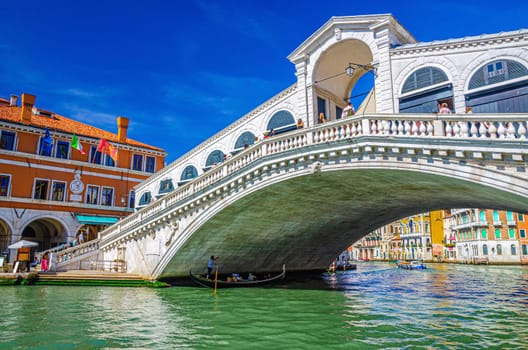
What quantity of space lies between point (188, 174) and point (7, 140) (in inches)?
428

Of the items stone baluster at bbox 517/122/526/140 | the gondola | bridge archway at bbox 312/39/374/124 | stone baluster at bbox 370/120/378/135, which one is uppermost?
bridge archway at bbox 312/39/374/124

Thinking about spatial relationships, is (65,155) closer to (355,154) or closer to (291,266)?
(291,266)

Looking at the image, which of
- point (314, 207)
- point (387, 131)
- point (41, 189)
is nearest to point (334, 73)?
point (314, 207)

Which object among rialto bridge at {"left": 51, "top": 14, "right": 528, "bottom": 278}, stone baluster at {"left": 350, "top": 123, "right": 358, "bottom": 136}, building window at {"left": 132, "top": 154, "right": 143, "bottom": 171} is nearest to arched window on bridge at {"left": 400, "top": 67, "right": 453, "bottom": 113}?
rialto bridge at {"left": 51, "top": 14, "right": 528, "bottom": 278}

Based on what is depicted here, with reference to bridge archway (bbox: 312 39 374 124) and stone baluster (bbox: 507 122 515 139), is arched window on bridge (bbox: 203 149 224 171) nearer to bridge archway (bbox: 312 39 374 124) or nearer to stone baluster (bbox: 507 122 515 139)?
bridge archway (bbox: 312 39 374 124)

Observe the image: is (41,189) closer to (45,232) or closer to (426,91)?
(45,232)

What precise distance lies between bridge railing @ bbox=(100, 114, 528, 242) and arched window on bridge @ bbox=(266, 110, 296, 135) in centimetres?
350

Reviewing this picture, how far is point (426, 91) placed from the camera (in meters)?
12.8

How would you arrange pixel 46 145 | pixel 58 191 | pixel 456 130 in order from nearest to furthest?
pixel 456 130, pixel 46 145, pixel 58 191

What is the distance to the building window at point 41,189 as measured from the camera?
77.1 feet

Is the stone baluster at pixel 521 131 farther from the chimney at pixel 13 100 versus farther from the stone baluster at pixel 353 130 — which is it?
the chimney at pixel 13 100

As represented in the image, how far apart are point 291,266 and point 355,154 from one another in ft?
47.6

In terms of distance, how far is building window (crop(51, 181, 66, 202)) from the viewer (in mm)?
24000

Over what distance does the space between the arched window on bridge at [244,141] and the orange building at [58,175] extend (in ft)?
29.6
